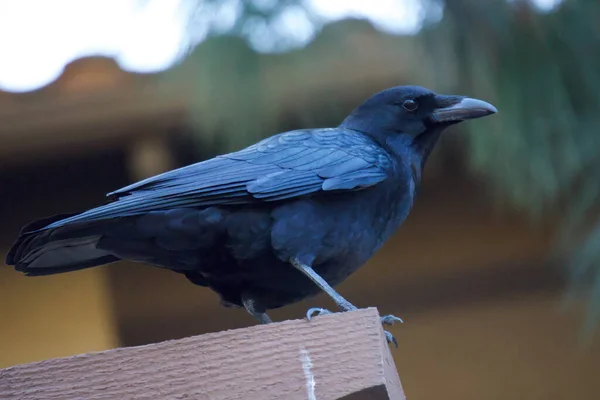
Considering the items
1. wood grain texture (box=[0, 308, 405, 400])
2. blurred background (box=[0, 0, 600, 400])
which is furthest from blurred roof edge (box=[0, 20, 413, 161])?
wood grain texture (box=[0, 308, 405, 400])

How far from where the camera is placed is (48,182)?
2.72 meters

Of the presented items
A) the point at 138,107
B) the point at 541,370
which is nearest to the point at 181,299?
the point at 138,107

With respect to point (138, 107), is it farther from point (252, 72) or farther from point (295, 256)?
point (295, 256)

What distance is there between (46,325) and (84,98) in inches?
36.8

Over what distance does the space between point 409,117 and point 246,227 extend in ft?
1.65

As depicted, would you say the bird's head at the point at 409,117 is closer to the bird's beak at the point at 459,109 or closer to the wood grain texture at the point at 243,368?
the bird's beak at the point at 459,109

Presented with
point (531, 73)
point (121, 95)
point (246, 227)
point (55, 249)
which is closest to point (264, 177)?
point (246, 227)

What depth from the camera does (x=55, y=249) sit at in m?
1.56

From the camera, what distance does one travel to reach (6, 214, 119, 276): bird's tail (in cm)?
148

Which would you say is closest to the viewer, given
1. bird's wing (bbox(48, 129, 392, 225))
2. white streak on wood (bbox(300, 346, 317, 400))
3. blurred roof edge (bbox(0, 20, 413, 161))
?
white streak on wood (bbox(300, 346, 317, 400))

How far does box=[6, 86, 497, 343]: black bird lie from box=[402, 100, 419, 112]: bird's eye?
0.20 metres

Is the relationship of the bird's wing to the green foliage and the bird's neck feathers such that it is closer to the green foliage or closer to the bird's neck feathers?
the bird's neck feathers

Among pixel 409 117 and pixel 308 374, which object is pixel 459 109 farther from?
pixel 308 374

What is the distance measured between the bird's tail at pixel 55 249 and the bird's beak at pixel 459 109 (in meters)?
0.70
